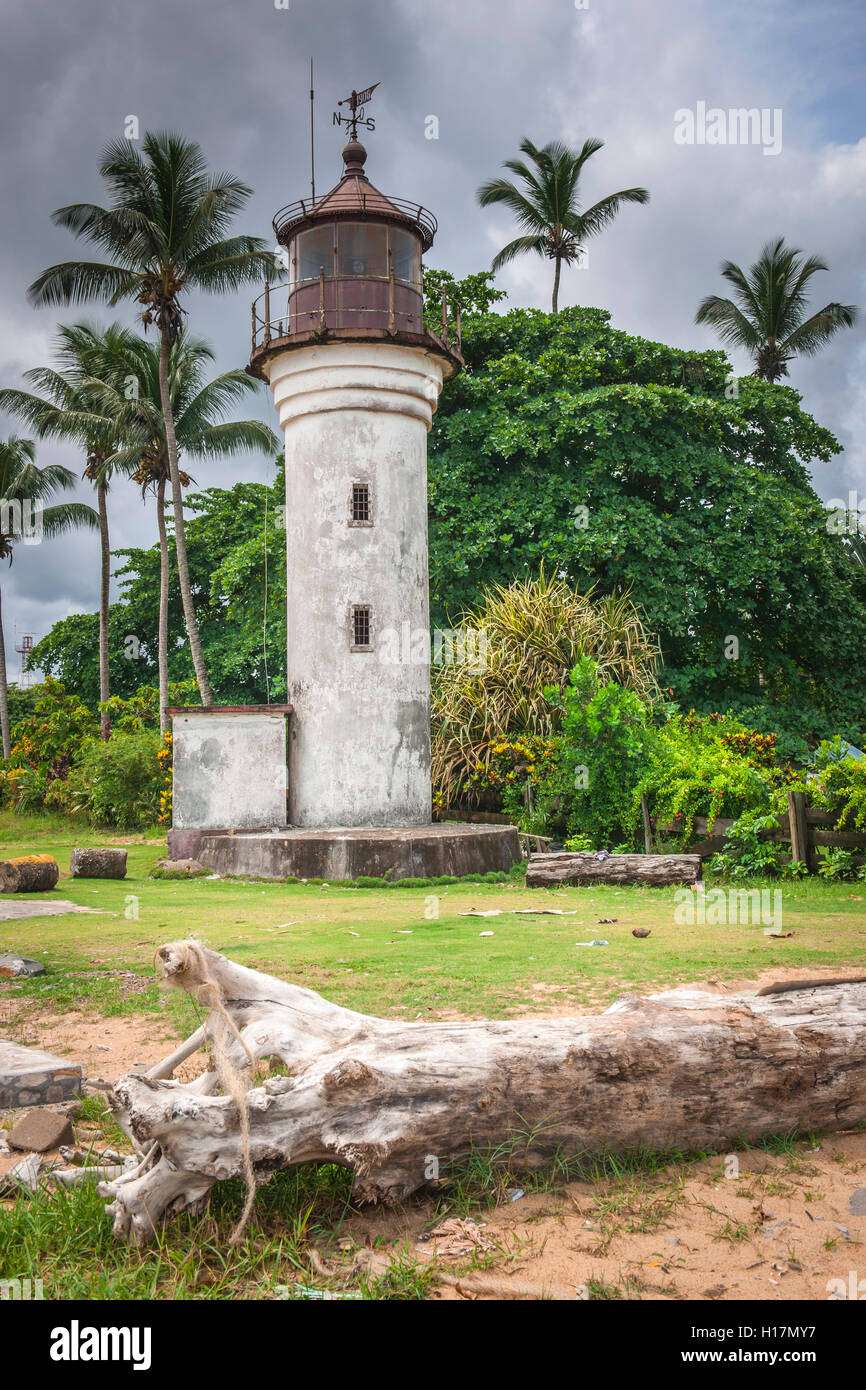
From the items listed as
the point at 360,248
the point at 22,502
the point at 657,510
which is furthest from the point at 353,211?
the point at 22,502

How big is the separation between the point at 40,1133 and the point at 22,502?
3282cm

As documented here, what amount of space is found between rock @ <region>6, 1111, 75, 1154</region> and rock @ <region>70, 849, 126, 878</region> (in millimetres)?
10328

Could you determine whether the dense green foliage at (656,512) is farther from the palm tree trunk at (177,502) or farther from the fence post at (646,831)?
the fence post at (646,831)

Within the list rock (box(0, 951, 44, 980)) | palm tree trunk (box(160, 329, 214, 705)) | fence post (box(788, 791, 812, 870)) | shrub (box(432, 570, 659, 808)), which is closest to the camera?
rock (box(0, 951, 44, 980))

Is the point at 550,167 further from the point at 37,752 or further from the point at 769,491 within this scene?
the point at 37,752

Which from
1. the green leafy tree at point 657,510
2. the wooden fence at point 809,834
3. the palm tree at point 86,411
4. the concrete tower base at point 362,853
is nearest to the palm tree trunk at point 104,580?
the palm tree at point 86,411

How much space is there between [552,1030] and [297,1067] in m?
1.08

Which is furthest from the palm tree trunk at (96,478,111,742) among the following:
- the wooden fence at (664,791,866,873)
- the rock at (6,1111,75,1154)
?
the rock at (6,1111,75,1154)

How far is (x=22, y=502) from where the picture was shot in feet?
112

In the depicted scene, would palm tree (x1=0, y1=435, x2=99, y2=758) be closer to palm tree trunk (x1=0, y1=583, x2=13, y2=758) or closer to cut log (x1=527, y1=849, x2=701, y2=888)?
palm tree trunk (x1=0, y1=583, x2=13, y2=758)

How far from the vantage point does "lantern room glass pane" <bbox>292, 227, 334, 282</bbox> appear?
16.8m

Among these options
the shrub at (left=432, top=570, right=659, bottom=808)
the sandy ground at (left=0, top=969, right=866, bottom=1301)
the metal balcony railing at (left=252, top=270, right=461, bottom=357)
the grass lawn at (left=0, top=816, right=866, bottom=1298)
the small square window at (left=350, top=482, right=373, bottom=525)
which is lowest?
the sandy ground at (left=0, top=969, right=866, bottom=1301)

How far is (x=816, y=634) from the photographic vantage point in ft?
79.0

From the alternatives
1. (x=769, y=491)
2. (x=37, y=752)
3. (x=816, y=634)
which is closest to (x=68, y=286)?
(x=37, y=752)
